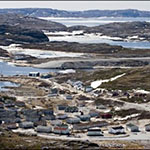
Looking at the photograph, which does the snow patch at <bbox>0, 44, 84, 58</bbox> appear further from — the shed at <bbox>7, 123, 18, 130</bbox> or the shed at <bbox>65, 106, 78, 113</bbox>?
the shed at <bbox>7, 123, 18, 130</bbox>

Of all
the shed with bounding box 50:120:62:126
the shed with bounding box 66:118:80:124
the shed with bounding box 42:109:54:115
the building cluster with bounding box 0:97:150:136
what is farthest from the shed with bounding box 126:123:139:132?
the shed with bounding box 42:109:54:115

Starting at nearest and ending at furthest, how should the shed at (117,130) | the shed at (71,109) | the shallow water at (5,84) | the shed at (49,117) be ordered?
the shed at (117,130) → the shed at (49,117) → the shed at (71,109) → the shallow water at (5,84)

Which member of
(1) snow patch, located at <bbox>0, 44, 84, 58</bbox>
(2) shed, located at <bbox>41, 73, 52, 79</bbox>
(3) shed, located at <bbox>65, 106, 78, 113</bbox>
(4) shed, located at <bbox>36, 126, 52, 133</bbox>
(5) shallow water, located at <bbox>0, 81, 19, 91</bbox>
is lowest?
(1) snow patch, located at <bbox>0, 44, 84, 58</bbox>

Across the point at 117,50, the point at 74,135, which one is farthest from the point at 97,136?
the point at 117,50

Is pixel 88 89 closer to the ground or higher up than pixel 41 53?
higher up

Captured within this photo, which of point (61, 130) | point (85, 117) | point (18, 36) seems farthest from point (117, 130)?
point (18, 36)

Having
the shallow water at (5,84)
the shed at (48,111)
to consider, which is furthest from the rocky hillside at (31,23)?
the shed at (48,111)

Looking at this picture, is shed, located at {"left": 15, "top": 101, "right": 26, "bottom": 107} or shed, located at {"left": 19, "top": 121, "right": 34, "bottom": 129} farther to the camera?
shed, located at {"left": 15, "top": 101, "right": 26, "bottom": 107}

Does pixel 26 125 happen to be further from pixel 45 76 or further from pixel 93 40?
pixel 93 40

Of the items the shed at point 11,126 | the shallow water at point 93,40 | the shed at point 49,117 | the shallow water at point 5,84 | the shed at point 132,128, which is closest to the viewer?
the shed at point 132,128

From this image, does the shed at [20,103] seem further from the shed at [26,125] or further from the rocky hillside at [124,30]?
the rocky hillside at [124,30]

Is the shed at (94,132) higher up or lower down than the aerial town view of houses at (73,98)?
higher up
